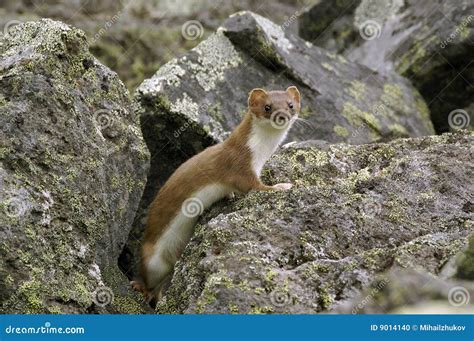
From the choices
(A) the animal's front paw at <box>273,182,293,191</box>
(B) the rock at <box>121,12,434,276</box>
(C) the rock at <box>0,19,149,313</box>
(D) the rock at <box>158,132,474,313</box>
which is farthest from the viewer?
(B) the rock at <box>121,12,434,276</box>

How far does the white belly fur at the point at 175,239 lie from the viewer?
22.5 ft

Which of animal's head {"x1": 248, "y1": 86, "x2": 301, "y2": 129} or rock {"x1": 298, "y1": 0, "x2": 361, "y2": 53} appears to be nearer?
animal's head {"x1": 248, "y1": 86, "x2": 301, "y2": 129}

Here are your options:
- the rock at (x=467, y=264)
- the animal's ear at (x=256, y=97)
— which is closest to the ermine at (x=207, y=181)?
the animal's ear at (x=256, y=97)

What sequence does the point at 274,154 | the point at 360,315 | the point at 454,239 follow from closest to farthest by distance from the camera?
the point at 360,315, the point at 454,239, the point at 274,154

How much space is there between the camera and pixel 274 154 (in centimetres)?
729

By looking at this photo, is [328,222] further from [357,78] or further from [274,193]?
[357,78]

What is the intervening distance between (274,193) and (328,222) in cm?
62

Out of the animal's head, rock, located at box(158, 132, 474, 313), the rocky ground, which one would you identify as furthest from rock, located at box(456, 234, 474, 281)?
the animal's head

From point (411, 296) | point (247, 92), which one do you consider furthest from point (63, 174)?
point (247, 92)

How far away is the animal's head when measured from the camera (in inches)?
285

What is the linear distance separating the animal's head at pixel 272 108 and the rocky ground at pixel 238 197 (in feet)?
1.36

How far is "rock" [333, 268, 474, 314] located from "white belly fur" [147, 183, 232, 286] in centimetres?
253

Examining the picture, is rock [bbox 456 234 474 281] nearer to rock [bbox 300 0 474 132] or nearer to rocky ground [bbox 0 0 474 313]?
rocky ground [bbox 0 0 474 313]

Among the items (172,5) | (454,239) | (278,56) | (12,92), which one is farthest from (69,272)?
(172,5)
